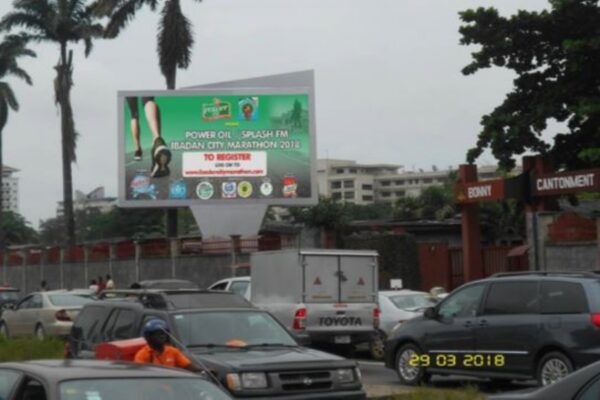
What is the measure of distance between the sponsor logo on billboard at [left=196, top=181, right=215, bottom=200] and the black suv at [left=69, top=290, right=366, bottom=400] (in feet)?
82.5

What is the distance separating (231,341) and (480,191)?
18397 mm

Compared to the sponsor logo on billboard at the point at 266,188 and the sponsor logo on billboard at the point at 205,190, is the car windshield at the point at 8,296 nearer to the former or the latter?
the sponsor logo on billboard at the point at 205,190

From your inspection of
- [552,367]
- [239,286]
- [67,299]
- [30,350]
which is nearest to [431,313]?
[552,367]

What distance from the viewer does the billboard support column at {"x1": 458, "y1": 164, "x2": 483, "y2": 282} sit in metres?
31.8

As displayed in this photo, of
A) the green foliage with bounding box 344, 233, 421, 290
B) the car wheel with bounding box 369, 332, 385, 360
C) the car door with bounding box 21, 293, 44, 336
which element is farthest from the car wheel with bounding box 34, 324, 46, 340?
the green foliage with bounding box 344, 233, 421, 290

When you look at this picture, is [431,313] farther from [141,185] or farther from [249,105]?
[141,185]

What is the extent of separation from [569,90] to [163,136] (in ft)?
51.7

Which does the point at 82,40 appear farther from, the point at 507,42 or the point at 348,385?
the point at 348,385

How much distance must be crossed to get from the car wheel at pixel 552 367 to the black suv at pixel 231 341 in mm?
3600

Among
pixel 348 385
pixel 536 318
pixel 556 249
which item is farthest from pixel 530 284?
pixel 556 249

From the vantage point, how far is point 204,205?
4138 centimetres

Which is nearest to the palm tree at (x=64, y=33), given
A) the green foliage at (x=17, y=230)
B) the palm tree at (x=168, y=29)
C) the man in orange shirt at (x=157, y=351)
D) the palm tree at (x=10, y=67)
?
the palm tree at (x=10, y=67)

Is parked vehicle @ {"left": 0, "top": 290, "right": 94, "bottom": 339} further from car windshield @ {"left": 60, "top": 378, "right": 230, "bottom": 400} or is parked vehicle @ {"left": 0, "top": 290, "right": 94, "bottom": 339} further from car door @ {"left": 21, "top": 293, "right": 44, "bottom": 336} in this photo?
car windshield @ {"left": 60, "top": 378, "right": 230, "bottom": 400}

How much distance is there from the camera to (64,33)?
2215 inches
